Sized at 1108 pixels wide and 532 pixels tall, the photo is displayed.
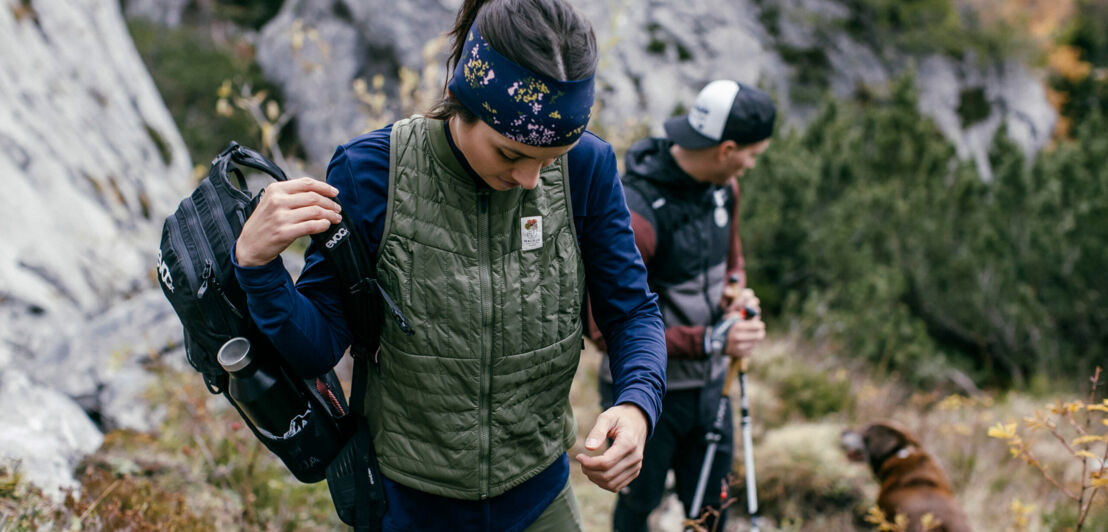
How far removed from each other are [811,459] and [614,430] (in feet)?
10.8

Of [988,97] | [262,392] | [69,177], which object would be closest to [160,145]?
[69,177]

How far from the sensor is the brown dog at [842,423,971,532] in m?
3.29

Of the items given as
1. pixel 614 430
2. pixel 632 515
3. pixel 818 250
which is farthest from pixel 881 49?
pixel 614 430

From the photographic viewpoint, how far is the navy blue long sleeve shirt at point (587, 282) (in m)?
1.39

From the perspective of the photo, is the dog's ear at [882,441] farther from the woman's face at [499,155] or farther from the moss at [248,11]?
the moss at [248,11]

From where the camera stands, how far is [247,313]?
1.46 metres

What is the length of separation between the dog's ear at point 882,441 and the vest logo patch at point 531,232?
3.02 metres

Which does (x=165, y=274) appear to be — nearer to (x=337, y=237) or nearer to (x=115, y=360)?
(x=337, y=237)

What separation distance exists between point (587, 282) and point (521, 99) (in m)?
0.56

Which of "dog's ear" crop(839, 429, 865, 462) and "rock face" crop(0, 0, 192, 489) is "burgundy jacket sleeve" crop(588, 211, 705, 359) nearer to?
"dog's ear" crop(839, 429, 865, 462)

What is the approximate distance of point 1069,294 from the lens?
23.0 ft

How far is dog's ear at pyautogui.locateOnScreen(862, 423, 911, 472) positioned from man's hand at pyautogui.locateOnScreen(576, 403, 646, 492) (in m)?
2.88

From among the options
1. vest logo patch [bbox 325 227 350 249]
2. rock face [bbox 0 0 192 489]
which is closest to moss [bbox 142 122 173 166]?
rock face [bbox 0 0 192 489]

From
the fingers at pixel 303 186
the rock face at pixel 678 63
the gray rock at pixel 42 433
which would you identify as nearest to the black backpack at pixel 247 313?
the fingers at pixel 303 186
